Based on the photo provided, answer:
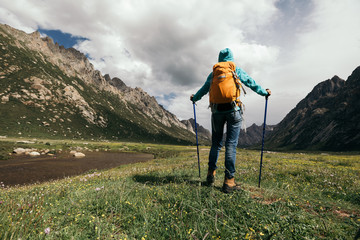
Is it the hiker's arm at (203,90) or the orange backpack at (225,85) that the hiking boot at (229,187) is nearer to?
the orange backpack at (225,85)

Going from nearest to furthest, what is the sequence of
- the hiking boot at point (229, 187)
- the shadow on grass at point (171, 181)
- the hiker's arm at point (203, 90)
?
the hiking boot at point (229, 187), the shadow on grass at point (171, 181), the hiker's arm at point (203, 90)

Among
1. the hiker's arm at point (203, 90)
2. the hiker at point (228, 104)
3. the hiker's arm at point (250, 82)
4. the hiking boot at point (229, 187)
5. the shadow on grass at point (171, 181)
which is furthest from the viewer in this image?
the hiker's arm at point (203, 90)

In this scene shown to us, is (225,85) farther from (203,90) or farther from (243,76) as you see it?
(203,90)

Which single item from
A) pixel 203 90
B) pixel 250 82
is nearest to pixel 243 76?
pixel 250 82

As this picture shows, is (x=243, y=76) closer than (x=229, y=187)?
No

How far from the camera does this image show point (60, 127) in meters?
135

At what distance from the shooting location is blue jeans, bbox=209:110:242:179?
559 cm

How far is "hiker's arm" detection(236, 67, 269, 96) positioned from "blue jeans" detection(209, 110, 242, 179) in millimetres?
1296

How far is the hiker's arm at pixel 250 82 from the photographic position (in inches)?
239

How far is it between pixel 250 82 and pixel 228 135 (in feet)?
7.47

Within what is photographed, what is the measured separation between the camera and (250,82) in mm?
6195

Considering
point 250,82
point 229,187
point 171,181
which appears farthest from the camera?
point 171,181

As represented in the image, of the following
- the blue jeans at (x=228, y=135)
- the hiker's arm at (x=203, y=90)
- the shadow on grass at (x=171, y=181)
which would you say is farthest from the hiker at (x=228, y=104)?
the shadow on grass at (x=171, y=181)

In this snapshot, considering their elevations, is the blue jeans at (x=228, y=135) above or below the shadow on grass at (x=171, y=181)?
above
